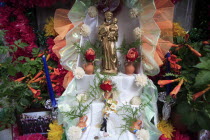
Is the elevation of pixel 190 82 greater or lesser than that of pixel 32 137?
greater

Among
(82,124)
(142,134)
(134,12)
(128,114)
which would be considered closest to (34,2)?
(134,12)

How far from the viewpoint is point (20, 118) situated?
1.64 metres

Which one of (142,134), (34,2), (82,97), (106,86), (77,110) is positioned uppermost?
(34,2)

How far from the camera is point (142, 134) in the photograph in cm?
130

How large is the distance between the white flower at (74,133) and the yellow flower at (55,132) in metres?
0.25

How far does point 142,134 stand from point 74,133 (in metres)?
0.48

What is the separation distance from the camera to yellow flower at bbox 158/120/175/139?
1.49 metres

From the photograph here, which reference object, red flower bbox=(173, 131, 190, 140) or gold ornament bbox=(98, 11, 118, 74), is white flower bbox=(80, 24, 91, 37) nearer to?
gold ornament bbox=(98, 11, 118, 74)

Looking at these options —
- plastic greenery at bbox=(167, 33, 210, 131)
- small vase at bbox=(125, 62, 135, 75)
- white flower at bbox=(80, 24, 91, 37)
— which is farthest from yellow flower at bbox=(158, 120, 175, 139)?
white flower at bbox=(80, 24, 91, 37)

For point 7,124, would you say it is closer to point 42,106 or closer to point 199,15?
point 42,106

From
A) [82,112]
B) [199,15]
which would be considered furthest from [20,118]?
[199,15]

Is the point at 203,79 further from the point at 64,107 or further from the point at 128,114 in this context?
the point at 64,107

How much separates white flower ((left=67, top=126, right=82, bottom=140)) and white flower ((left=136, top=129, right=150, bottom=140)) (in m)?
0.42

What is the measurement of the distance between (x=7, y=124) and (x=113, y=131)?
890 millimetres
